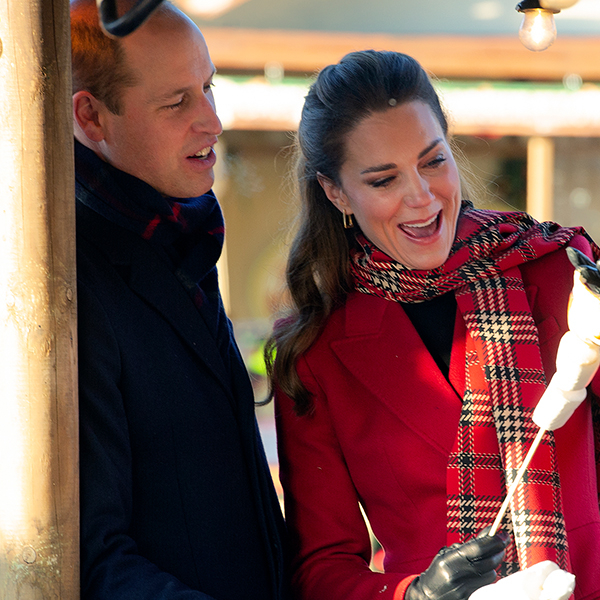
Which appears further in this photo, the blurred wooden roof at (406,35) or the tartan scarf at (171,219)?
the blurred wooden roof at (406,35)

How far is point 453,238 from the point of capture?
1.80 meters

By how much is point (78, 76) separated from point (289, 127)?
346 cm

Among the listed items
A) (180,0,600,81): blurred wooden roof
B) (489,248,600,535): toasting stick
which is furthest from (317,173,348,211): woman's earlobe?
(180,0,600,81): blurred wooden roof

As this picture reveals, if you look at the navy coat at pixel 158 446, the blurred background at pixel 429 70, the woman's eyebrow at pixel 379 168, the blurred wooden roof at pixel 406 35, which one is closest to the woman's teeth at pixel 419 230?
the woman's eyebrow at pixel 379 168

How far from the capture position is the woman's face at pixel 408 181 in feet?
5.70

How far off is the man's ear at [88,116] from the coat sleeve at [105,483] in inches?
14.8

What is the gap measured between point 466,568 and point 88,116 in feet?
3.75

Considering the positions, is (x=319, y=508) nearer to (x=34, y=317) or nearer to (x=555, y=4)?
(x=34, y=317)

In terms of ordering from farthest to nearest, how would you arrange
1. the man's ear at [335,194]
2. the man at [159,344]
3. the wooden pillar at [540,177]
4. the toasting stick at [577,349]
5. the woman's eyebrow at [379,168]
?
1. the wooden pillar at [540,177]
2. the man's ear at [335,194]
3. the woman's eyebrow at [379,168]
4. the man at [159,344]
5. the toasting stick at [577,349]

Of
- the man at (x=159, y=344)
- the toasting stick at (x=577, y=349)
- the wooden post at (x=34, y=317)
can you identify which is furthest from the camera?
the man at (x=159, y=344)

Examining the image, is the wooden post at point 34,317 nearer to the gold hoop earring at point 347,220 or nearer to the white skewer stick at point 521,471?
the white skewer stick at point 521,471

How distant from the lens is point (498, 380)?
1.65 meters

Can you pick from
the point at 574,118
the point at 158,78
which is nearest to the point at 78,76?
the point at 158,78

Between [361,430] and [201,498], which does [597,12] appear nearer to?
[361,430]
